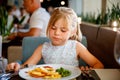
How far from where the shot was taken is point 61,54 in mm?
1525

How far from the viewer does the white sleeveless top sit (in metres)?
1.51

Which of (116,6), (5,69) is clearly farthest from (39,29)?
(5,69)

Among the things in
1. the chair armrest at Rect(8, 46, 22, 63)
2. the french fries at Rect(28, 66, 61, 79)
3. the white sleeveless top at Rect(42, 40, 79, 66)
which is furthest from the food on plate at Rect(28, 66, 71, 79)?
the chair armrest at Rect(8, 46, 22, 63)

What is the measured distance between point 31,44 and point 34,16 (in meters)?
1.10

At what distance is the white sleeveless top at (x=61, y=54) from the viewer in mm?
1515

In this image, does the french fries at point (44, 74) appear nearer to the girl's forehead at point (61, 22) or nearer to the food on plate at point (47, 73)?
the food on plate at point (47, 73)

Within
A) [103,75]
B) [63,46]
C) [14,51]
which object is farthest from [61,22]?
[14,51]

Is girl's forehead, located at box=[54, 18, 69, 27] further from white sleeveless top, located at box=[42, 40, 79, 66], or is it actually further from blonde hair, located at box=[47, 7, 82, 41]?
white sleeveless top, located at box=[42, 40, 79, 66]

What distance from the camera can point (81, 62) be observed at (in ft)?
5.67

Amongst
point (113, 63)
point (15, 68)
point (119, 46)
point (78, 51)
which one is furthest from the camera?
point (113, 63)

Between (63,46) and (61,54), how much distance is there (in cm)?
5

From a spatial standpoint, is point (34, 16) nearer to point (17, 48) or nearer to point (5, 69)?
point (17, 48)

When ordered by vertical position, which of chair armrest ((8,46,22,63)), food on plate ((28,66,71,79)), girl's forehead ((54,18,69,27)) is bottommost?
chair armrest ((8,46,22,63))

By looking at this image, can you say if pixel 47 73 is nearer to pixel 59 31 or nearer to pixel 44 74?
pixel 44 74
